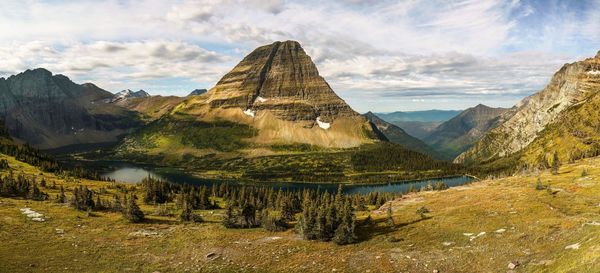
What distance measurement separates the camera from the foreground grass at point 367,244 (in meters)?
51.7

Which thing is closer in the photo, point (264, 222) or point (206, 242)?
point (206, 242)

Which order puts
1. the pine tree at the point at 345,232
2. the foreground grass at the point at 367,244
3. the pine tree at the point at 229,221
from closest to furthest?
the foreground grass at the point at 367,244 → the pine tree at the point at 345,232 → the pine tree at the point at 229,221

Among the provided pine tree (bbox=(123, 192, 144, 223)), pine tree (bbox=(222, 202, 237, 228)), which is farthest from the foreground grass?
pine tree (bbox=(123, 192, 144, 223))

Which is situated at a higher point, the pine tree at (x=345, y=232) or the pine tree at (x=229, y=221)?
the pine tree at (x=345, y=232)

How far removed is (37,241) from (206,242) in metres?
32.4

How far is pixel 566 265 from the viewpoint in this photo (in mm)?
40750

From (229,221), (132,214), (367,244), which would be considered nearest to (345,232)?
(367,244)

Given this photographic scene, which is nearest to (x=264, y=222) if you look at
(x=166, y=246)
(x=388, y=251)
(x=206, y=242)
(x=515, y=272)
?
(x=206, y=242)

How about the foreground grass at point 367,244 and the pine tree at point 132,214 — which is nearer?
the foreground grass at point 367,244

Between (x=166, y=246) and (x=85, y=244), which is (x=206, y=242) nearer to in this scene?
(x=166, y=246)

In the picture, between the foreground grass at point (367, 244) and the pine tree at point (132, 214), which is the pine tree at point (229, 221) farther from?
the pine tree at point (132, 214)

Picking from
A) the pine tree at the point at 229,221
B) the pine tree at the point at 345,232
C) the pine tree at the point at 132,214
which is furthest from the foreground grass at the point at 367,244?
the pine tree at the point at 132,214

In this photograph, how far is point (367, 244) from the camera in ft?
221

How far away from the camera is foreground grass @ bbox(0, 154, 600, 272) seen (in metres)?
51.7
